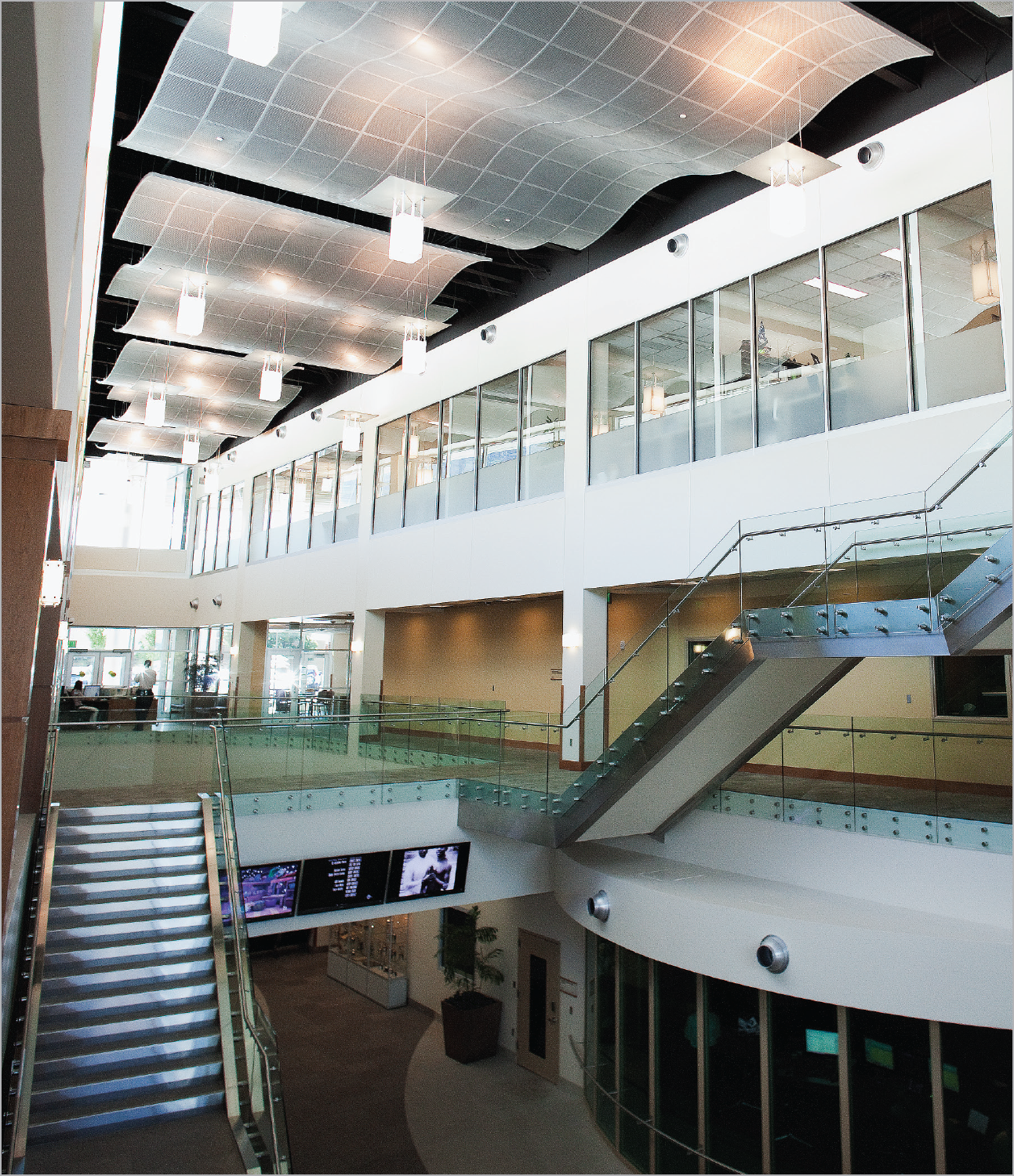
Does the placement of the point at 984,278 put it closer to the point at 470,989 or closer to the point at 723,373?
→ the point at 723,373

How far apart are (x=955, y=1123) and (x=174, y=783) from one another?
8.58 meters

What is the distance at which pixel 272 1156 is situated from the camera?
554 centimetres

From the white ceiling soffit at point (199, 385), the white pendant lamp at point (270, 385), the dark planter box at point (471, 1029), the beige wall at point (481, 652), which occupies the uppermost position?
the white ceiling soffit at point (199, 385)

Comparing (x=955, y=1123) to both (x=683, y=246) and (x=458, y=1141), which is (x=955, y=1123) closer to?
(x=458, y=1141)

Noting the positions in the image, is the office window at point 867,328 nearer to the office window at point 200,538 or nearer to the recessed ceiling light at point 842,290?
the recessed ceiling light at point 842,290

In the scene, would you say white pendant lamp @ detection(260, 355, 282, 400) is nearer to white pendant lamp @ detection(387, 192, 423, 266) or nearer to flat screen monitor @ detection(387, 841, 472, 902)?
white pendant lamp @ detection(387, 192, 423, 266)

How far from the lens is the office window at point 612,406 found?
13.5 m

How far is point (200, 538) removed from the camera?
3203cm

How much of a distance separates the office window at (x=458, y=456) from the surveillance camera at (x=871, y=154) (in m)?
8.61

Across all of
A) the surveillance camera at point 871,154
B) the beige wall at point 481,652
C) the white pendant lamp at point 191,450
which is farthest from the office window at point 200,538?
the surveillance camera at point 871,154

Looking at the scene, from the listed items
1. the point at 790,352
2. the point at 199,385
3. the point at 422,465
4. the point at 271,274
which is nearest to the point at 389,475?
the point at 422,465

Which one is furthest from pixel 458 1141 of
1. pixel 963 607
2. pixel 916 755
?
pixel 963 607

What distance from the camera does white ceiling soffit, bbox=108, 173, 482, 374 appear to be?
448 inches

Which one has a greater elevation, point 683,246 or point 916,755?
point 683,246
